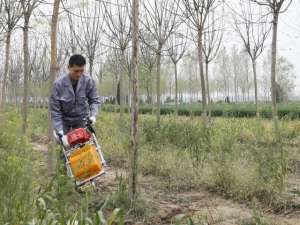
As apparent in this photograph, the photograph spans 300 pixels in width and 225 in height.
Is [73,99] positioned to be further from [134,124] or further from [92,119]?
[134,124]

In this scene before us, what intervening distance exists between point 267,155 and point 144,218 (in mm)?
1576

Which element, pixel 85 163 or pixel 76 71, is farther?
pixel 76 71

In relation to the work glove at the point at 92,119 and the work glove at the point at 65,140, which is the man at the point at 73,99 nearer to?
the work glove at the point at 92,119

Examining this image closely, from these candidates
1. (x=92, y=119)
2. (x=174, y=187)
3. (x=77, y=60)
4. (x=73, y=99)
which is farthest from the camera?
(x=174, y=187)

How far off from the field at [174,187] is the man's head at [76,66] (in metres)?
0.82

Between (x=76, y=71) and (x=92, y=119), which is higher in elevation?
(x=76, y=71)

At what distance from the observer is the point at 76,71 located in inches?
152

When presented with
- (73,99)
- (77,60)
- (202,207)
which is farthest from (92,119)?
(202,207)

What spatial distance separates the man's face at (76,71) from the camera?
3.82 meters

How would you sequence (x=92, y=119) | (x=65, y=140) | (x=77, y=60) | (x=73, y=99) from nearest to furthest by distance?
(x=65, y=140)
(x=77, y=60)
(x=92, y=119)
(x=73, y=99)

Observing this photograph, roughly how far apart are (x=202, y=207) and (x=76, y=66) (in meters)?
1.78

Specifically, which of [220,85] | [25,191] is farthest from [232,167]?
[220,85]

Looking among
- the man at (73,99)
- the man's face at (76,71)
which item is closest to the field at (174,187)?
the man at (73,99)

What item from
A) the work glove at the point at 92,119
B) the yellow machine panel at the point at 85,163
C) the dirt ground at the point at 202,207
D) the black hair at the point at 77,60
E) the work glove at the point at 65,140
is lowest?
the dirt ground at the point at 202,207
